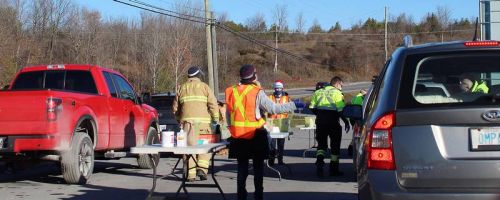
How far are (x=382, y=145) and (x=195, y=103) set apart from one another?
671 cm

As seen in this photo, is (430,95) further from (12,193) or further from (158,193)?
(12,193)

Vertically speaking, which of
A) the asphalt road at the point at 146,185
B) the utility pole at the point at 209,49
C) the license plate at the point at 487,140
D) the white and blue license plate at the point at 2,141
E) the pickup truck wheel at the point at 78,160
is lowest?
the asphalt road at the point at 146,185

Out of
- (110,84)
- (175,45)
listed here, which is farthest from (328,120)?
(175,45)

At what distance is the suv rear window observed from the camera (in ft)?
16.7

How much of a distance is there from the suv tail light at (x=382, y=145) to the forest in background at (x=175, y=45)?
35.0 m

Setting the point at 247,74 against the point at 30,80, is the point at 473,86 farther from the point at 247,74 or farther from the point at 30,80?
the point at 30,80

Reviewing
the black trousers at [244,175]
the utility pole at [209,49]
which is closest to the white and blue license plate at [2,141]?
the black trousers at [244,175]

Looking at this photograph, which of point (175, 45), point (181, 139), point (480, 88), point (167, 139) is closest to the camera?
point (480, 88)

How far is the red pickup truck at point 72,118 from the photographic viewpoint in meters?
10.9

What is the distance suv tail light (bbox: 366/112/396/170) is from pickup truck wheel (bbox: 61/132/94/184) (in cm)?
721

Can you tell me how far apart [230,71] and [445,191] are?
84046mm

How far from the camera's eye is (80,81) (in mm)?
12938

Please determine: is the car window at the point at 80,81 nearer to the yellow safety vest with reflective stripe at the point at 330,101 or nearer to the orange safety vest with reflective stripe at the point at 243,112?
the yellow safety vest with reflective stripe at the point at 330,101

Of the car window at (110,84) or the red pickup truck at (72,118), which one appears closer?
the red pickup truck at (72,118)
